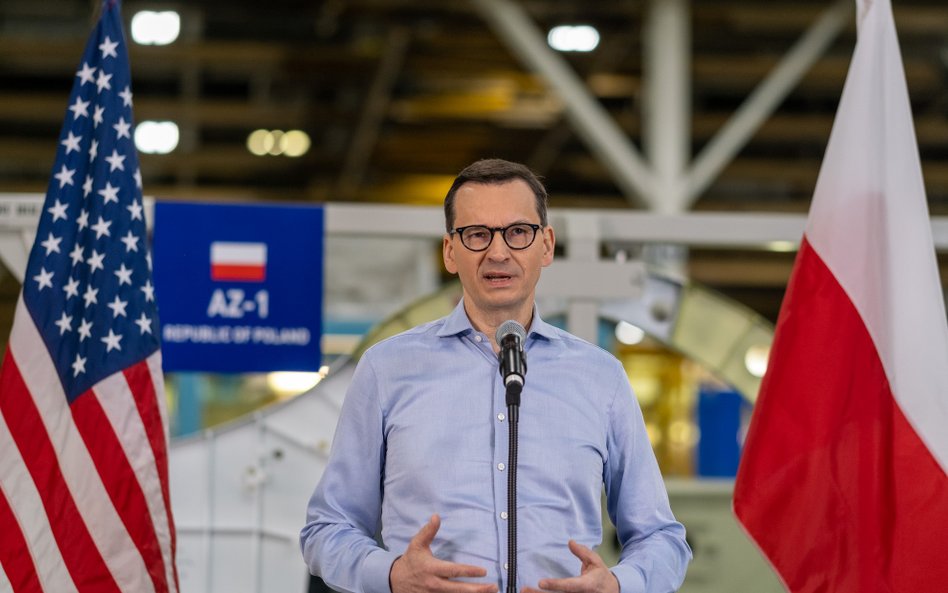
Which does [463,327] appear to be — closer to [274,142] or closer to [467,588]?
[467,588]

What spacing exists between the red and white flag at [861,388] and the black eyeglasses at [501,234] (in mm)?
1194

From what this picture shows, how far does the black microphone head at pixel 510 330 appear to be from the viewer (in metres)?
2.19

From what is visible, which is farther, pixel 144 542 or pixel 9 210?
pixel 9 210

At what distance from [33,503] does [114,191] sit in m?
0.77

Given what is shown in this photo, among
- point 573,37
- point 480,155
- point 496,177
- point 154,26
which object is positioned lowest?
point 496,177

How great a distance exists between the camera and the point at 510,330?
219 centimetres

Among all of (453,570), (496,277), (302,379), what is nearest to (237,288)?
(302,379)

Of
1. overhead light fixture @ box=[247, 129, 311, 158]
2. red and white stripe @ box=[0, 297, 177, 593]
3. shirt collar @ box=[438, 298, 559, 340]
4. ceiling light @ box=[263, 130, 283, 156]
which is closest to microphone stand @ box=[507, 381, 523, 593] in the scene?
shirt collar @ box=[438, 298, 559, 340]

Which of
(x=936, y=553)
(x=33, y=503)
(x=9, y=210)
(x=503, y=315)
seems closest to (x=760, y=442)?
(x=936, y=553)

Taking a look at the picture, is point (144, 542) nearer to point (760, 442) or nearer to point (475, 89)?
point (760, 442)

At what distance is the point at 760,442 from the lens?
3.28 m

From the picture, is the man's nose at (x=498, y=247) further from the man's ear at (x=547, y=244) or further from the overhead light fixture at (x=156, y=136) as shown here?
the overhead light fixture at (x=156, y=136)

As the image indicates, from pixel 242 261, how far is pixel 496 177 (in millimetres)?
1854

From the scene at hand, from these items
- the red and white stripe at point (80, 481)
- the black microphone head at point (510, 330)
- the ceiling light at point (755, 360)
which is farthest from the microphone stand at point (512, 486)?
the ceiling light at point (755, 360)
